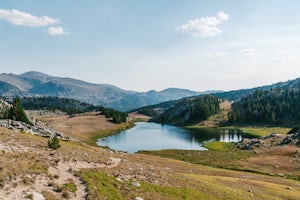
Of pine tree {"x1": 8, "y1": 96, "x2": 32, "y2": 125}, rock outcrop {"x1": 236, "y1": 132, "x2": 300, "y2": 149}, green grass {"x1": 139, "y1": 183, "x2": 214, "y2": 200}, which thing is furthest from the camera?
rock outcrop {"x1": 236, "y1": 132, "x2": 300, "y2": 149}

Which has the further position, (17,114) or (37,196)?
(17,114)

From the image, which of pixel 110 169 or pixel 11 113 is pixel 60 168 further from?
pixel 11 113

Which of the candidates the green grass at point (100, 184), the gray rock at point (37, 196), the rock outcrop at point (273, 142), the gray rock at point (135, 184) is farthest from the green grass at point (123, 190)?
the rock outcrop at point (273, 142)

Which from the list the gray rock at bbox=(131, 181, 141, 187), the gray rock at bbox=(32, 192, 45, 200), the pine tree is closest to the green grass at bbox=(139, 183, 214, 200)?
the gray rock at bbox=(131, 181, 141, 187)

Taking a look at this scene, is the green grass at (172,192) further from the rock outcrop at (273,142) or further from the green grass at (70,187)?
the rock outcrop at (273,142)

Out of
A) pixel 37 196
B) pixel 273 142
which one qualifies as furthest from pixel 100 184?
pixel 273 142

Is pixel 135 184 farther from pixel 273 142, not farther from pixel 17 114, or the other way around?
pixel 273 142

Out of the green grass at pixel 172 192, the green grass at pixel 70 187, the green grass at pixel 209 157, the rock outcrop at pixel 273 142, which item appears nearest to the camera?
the green grass at pixel 70 187

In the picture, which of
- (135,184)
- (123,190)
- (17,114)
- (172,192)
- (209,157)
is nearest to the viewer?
(123,190)

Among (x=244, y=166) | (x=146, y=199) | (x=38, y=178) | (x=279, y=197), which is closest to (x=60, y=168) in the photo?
(x=38, y=178)

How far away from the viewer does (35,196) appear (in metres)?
23.4

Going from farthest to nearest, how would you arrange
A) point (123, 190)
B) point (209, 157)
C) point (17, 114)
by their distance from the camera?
point (17, 114) < point (209, 157) < point (123, 190)

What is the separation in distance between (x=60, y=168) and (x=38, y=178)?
4536 mm

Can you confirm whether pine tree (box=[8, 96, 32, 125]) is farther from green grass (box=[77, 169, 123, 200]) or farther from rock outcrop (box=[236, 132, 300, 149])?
rock outcrop (box=[236, 132, 300, 149])
